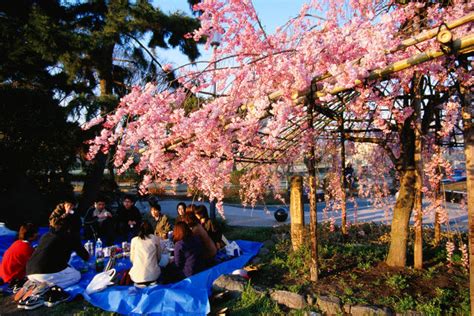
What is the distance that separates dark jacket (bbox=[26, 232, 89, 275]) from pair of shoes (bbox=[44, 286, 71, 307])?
0.80 ft

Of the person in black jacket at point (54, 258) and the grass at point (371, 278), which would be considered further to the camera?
the person in black jacket at point (54, 258)

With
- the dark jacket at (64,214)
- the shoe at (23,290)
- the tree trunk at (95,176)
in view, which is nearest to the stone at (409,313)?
the shoe at (23,290)

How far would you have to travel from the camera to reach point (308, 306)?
338 cm

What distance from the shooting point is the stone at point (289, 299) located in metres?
3.42

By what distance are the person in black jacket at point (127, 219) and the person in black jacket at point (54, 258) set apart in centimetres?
234

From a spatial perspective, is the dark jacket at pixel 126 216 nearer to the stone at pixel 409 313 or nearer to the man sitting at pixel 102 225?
the man sitting at pixel 102 225

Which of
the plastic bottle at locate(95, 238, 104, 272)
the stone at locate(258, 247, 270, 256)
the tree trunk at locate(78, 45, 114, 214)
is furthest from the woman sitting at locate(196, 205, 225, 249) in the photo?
the tree trunk at locate(78, 45, 114, 214)

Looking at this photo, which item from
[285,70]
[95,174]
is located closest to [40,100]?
[95,174]

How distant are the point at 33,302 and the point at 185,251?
1.86 meters

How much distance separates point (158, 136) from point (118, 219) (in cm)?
373

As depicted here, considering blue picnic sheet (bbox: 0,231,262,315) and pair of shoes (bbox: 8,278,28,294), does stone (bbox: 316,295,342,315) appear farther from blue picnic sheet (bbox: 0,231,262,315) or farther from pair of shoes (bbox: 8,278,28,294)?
pair of shoes (bbox: 8,278,28,294)

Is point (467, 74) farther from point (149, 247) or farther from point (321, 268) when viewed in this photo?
point (149, 247)

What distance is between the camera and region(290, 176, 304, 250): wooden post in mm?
5086

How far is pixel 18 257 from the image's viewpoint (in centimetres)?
440
